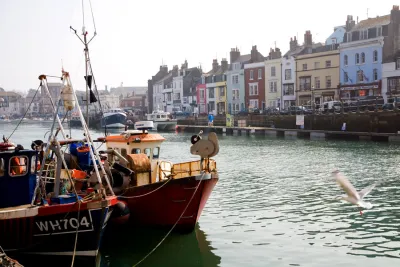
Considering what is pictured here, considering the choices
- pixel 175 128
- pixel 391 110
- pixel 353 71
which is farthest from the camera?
pixel 175 128

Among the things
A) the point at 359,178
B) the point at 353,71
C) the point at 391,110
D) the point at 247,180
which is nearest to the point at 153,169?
the point at 247,180

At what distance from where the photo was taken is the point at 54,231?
1551 centimetres

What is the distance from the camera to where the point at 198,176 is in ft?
59.9

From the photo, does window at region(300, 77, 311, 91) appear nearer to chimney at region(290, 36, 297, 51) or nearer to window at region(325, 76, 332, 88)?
window at region(325, 76, 332, 88)

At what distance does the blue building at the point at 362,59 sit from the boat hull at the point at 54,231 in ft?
196

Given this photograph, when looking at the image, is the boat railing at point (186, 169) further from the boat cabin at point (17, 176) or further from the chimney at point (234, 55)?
the chimney at point (234, 55)

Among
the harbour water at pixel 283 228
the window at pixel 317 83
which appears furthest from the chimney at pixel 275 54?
the harbour water at pixel 283 228

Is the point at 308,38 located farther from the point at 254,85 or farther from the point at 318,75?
the point at 254,85

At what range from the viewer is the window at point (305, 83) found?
272ft

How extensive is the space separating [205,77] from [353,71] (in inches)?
1640

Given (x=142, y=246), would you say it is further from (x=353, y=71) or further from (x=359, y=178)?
(x=353, y=71)

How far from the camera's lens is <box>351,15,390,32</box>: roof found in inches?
2906

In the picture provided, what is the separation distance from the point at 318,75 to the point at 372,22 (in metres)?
10.7

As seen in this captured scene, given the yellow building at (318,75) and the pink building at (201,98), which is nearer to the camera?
the yellow building at (318,75)
